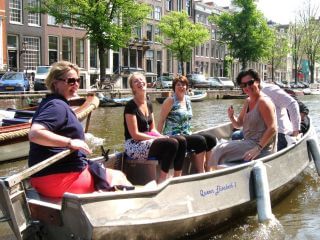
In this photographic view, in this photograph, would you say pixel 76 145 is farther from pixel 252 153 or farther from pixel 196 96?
pixel 196 96

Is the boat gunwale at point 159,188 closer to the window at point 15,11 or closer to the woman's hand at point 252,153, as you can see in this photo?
the woman's hand at point 252,153

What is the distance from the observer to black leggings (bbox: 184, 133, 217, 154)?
→ 527 cm

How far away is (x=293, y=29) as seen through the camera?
56000mm

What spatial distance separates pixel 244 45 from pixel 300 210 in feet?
123

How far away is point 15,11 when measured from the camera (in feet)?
93.8

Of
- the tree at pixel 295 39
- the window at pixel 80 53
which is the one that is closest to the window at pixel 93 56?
the window at pixel 80 53

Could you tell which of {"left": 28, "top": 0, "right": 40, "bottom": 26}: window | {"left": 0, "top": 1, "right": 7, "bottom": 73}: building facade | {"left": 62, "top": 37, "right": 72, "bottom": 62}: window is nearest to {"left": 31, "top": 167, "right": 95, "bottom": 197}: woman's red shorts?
{"left": 0, "top": 1, "right": 7, "bottom": 73}: building facade

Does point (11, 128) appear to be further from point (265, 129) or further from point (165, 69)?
point (165, 69)

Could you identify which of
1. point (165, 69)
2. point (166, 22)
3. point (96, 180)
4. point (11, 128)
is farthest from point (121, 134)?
point (165, 69)

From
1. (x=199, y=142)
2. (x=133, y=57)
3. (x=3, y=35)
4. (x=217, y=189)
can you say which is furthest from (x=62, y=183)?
(x=133, y=57)

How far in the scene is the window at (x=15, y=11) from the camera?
2834 cm

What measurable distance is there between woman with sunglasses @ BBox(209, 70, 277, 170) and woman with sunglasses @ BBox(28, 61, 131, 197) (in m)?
2.09

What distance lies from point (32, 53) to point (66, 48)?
3.25 meters

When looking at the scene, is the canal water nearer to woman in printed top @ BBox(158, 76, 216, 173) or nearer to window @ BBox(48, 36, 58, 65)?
woman in printed top @ BBox(158, 76, 216, 173)
